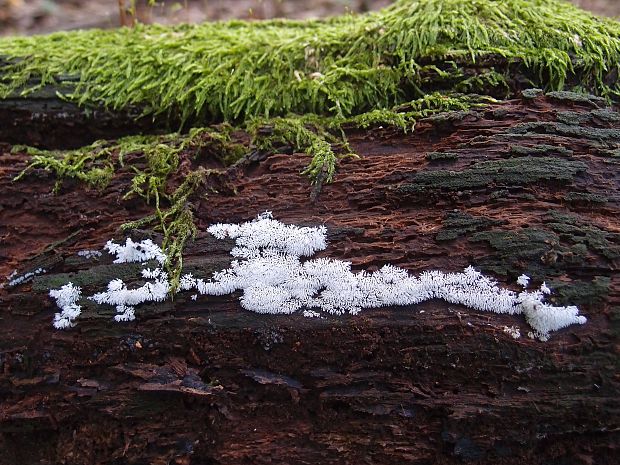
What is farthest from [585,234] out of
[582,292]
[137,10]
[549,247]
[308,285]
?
[137,10]

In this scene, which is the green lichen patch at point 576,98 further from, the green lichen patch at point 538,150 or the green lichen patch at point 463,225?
the green lichen patch at point 463,225

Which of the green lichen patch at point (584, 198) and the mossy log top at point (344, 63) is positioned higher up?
the mossy log top at point (344, 63)

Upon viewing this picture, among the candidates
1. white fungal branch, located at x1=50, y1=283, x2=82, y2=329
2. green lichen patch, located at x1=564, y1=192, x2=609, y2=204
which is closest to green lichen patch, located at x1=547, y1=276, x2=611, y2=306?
green lichen patch, located at x1=564, y1=192, x2=609, y2=204

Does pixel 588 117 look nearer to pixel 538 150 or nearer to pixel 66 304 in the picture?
pixel 538 150

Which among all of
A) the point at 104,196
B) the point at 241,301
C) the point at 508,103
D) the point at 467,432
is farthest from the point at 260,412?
the point at 508,103

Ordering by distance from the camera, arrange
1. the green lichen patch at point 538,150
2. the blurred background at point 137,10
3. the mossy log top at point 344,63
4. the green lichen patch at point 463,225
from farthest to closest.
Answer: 1. the blurred background at point 137,10
2. the mossy log top at point 344,63
3. the green lichen patch at point 538,150
4. the green lichen patch at point 463,225

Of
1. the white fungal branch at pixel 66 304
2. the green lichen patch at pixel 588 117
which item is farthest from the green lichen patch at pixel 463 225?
the white fungal branch at pixel 66 304

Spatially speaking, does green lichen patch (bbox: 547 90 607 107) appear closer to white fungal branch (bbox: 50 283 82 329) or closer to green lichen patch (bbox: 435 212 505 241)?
green lichen patch (bbox: 435 212 505 241)
